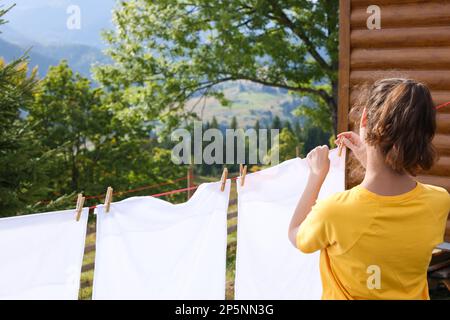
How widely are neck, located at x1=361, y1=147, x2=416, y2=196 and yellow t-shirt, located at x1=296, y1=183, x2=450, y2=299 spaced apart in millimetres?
17

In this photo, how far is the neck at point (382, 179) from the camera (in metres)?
1.58

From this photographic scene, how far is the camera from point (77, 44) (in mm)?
83125

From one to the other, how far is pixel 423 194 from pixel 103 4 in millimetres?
104180

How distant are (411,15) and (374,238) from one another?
10.7 ft

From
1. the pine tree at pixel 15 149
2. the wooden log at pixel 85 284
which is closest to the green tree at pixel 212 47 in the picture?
the wooden log at pixel 85 284

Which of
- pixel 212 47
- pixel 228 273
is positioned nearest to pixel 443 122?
pixel 228 273

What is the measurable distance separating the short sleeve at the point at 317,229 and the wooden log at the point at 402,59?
3160mm

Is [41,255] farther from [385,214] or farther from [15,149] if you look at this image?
[15,149]

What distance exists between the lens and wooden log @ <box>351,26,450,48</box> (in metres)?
4.38

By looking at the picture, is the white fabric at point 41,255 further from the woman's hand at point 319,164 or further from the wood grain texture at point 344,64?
the wood grain texture at point 344,64

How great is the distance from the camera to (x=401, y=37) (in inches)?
176

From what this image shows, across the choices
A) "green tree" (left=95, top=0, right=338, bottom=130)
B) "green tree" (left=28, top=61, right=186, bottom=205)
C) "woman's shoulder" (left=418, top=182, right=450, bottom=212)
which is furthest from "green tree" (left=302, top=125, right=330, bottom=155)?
"woman's shoulder" (left=418, top=182, right=450, bottom=212)
